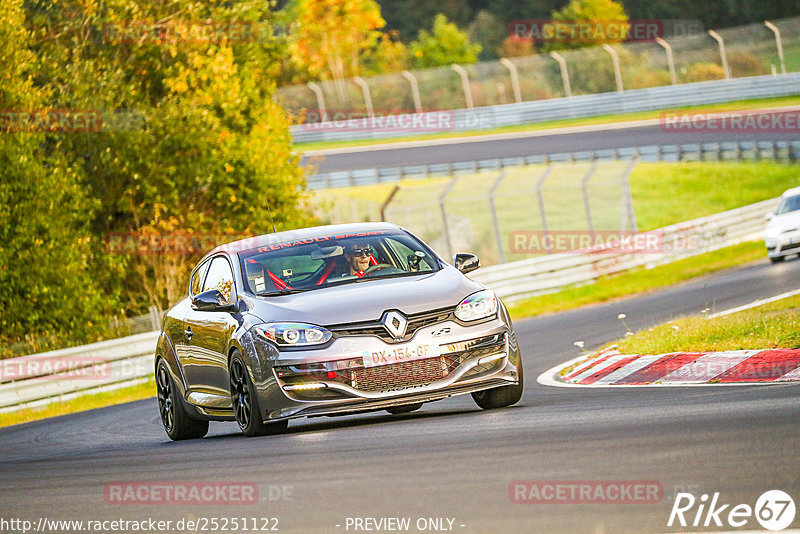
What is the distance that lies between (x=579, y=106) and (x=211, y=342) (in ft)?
141

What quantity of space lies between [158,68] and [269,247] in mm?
19653

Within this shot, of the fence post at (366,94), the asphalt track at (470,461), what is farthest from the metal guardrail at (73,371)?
the fence post at (366,94)

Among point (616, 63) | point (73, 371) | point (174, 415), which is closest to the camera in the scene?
point (174, 415)

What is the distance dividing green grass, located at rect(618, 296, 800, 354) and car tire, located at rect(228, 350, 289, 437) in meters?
4.18

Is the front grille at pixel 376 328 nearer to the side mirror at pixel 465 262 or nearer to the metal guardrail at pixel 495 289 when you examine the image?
the side mirror at pixel 465 262

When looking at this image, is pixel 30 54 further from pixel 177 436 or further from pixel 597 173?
pixel 597 173

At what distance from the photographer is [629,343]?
45.3 feet

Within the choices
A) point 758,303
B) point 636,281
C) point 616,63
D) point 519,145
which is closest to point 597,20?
point 616,63

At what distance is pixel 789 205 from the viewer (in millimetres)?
25047

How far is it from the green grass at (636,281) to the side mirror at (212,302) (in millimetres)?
13928

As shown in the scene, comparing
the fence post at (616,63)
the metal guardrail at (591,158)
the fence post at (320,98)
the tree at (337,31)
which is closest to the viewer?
A: the metal guardrail at (591,158)

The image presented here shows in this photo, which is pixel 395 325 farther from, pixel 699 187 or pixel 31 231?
pixel 699 187

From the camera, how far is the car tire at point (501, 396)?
10.1m

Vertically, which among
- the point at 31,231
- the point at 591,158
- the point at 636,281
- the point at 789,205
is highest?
the point at 789,205
